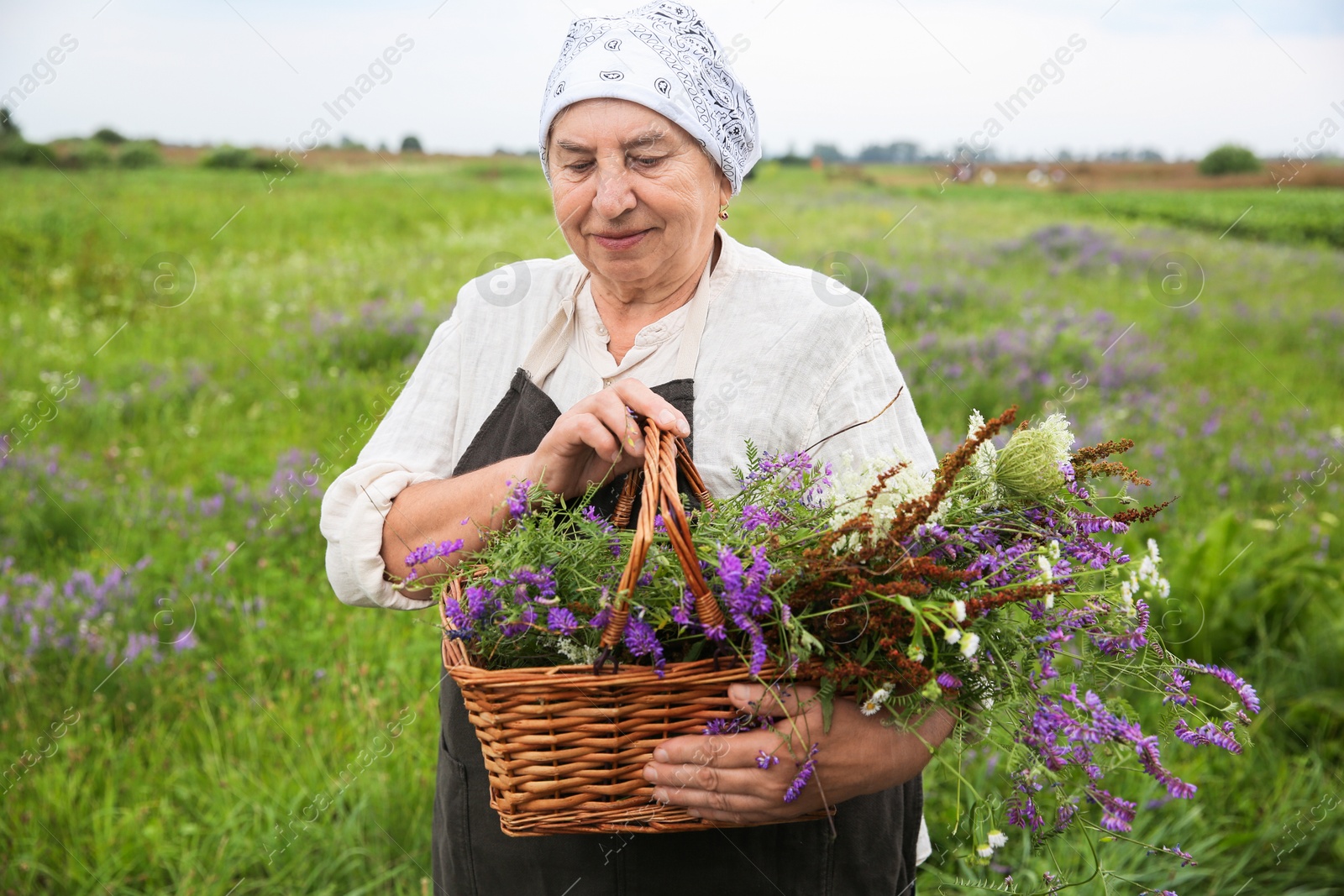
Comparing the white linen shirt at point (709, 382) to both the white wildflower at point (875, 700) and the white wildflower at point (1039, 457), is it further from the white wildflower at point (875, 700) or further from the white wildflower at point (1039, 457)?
the white wildflower at point (875, 700)

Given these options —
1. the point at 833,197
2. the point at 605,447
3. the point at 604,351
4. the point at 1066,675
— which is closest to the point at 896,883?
the point at 1066,675

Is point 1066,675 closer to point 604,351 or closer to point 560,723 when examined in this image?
point 560,723

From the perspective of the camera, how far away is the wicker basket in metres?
1.45

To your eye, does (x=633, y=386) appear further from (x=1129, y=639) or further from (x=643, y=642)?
(x=1129, y=639)

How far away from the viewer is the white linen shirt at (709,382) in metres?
2.06

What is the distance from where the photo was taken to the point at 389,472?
7.00 ft

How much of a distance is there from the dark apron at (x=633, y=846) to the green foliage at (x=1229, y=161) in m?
23.2

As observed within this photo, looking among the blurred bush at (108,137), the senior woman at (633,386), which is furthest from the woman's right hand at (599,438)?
the blurred bush at (108,137)

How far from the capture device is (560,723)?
1497 millimetres

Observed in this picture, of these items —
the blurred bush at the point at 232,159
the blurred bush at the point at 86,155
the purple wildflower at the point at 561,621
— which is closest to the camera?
the purple wildflower at the point at 561,621

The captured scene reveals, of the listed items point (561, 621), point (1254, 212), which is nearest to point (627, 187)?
point (561, 621)

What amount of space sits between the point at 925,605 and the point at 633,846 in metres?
0.96

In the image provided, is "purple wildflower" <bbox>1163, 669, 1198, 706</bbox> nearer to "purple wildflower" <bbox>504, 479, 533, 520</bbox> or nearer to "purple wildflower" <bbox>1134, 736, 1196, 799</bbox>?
"purple wildflower" <bbox>1134, 736, 1196, 799</bbox>

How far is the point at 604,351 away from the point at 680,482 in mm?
412
